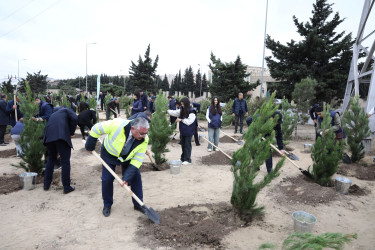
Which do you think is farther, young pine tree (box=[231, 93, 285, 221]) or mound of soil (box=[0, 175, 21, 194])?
mound of soil (box=[0, 175, 21, 194])

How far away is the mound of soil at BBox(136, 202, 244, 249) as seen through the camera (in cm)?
301

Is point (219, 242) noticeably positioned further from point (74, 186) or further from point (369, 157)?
point (369, 157)

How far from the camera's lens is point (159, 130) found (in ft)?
19.8

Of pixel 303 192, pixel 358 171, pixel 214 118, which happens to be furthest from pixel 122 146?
pixel 358 171

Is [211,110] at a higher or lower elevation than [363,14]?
lower

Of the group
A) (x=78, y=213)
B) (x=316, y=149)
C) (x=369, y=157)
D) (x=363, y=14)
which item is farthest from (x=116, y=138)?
(x=363, y=14)

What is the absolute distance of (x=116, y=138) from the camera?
11.5 ft

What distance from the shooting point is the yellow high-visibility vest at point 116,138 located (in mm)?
3482

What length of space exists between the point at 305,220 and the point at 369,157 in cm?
591

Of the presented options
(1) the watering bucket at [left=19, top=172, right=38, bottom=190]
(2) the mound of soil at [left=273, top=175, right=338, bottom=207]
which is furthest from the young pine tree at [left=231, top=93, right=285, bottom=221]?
(1) the watering bucket at [left=19, top=172, right=38, bottom=190]

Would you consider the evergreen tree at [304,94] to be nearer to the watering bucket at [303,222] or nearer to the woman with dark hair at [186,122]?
the woman with dark hair at [186,122]

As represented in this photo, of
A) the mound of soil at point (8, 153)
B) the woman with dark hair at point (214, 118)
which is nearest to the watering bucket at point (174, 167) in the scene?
the woman with dark hair at point (214, 118)

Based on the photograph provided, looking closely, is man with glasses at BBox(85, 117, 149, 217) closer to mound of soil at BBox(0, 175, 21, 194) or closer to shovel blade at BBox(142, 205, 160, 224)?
shovel blade at BBox(142, 205, 160, 224)

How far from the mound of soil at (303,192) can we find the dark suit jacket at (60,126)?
3913 mm
